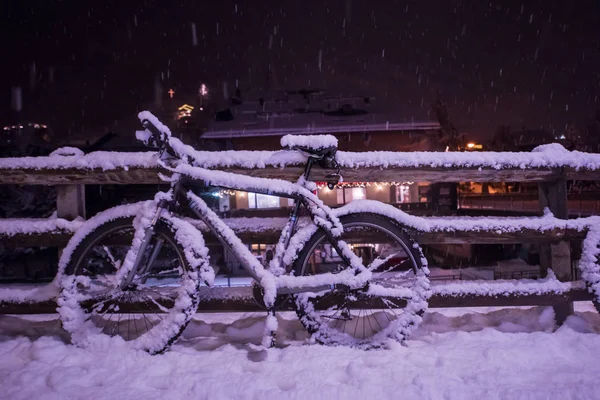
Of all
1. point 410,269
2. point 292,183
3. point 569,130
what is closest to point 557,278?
point 410,269

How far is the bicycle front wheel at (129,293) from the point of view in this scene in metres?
2.86

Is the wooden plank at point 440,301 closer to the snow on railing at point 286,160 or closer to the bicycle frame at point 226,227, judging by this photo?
the bicycle frame at point 226,227

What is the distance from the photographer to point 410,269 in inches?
121

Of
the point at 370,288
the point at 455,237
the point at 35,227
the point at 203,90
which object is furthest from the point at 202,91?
the point at 370,288

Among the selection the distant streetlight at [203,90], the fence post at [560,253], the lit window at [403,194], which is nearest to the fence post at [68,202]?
the fence post at [560,253]

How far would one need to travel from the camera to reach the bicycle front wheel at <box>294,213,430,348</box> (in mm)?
2953

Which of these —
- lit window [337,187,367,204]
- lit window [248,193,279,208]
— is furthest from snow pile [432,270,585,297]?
lit window [337,187,367,204]

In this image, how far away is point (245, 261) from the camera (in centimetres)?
289

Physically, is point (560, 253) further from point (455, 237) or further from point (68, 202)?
point (68, 202)

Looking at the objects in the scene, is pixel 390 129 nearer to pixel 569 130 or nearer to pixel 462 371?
pixel 462 371

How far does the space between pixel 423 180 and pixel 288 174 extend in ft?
3.66

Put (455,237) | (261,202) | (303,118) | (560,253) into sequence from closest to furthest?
(455,237) < (560,253) < (261,202) < (303,118)

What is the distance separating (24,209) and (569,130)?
86372mm

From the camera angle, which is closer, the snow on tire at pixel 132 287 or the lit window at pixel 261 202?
the snow on tire at pixel 132 287
